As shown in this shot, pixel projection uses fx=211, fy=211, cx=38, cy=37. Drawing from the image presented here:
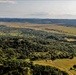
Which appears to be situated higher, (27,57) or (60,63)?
(27,57)

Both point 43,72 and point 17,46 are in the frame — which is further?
point 17,46

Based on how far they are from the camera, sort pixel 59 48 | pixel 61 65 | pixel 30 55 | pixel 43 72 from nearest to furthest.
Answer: pixel 43 72 < pixel 61 65 < pixel 30 55 < pixel 59 48

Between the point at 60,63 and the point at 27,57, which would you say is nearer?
the point at 60,63

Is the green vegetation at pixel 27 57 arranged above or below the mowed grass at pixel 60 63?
Answer: above

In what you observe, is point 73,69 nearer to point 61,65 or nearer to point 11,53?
point 61,65

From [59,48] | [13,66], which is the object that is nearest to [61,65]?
[13,66]

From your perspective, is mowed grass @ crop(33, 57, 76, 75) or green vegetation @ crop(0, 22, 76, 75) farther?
mowed grass @ crop(33, 57, 76, 75)

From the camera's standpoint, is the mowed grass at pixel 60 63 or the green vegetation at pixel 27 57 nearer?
the green vegetation at pixel 27 57

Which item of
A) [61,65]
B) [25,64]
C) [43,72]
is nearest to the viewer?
[43,72]

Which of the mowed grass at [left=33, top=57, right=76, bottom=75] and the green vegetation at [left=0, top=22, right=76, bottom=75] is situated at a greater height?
the green vegetation at [left=0, top=22, right=76, bottom=75]

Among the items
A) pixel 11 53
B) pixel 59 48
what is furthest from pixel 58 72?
pixel 59 48
